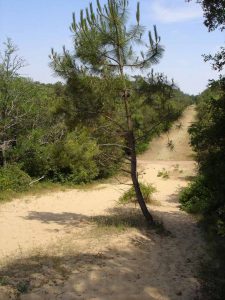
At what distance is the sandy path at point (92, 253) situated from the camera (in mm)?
6773

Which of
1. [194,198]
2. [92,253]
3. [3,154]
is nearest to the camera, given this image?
[92,253]

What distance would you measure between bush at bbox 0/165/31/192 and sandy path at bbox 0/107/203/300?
4.52 feet

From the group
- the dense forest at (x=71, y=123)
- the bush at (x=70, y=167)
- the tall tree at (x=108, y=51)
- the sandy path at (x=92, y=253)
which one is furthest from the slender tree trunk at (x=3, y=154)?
the tall tree at (x=108, y=51)

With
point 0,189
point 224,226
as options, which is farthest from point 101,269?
point 0,189

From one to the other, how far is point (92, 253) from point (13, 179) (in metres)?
9.07

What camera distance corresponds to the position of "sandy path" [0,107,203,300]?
→ 6.77 m

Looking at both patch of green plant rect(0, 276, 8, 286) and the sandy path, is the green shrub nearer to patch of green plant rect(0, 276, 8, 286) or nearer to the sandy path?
the sandy path

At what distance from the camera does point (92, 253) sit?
8.70 meters

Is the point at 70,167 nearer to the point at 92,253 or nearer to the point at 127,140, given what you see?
the point at 127,140

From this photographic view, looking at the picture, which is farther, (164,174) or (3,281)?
(164,174)

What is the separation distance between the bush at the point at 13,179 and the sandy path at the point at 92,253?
138 cm

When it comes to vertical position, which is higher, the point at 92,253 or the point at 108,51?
the point at 108,51

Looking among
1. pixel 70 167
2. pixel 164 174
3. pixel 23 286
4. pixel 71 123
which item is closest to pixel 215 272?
pixel 23 286

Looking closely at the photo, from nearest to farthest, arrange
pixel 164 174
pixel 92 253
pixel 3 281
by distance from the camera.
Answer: pixel 3 281, pixel 92 253, pixel 164 174
